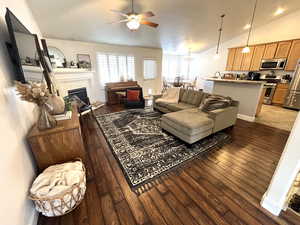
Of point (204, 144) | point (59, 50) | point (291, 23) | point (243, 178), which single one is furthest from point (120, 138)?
point (291, 23)

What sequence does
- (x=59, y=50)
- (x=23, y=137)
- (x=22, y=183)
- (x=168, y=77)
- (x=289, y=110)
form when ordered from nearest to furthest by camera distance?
(x=22, y=183) < (x=23, y=137) < (x=59, y=50) < (x=289, y=110) < (x=168, y=77)

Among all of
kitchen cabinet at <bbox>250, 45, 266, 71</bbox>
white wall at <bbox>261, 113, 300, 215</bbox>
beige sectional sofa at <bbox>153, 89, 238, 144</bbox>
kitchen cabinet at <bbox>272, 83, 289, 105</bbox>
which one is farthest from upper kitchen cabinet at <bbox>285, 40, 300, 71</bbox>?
white wall at <bbox>261, 113, 300, 215</bbox>

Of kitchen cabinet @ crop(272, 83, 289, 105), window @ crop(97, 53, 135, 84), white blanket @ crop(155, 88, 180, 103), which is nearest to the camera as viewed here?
white blanket @ crop(155, 88, 180, 103)

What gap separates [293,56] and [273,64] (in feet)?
1.92

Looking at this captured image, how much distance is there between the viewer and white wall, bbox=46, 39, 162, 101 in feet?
14.9

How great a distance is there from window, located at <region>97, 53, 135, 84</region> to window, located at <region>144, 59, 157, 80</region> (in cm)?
78

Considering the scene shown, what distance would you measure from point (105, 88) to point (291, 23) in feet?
26.4

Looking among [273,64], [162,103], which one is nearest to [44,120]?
[162,103]

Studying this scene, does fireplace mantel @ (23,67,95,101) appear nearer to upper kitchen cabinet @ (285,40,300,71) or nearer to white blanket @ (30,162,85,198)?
white blanket @ (30,162,85,198)

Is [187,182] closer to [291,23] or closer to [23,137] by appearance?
[23,137]

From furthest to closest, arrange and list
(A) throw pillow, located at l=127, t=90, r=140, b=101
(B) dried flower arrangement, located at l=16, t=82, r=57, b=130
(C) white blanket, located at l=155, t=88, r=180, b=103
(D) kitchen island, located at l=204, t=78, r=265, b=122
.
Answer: (A) throw pillow, located at l=127, t=90, r=140, b=101, (C) white blanket, located at l=155, t=88, r=180, b=103, (D) kitchen island, located at l=204, t=78, r=265, b=122, (B) dried flower arrangement, located at l=16, t=82, r=57, b=130

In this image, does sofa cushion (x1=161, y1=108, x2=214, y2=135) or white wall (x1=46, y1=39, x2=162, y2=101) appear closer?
sofa cushion (x1=161, y1=108, x2=214, y2=135)

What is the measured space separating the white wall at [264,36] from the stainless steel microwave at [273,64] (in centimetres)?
87

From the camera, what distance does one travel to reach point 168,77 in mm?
10234
